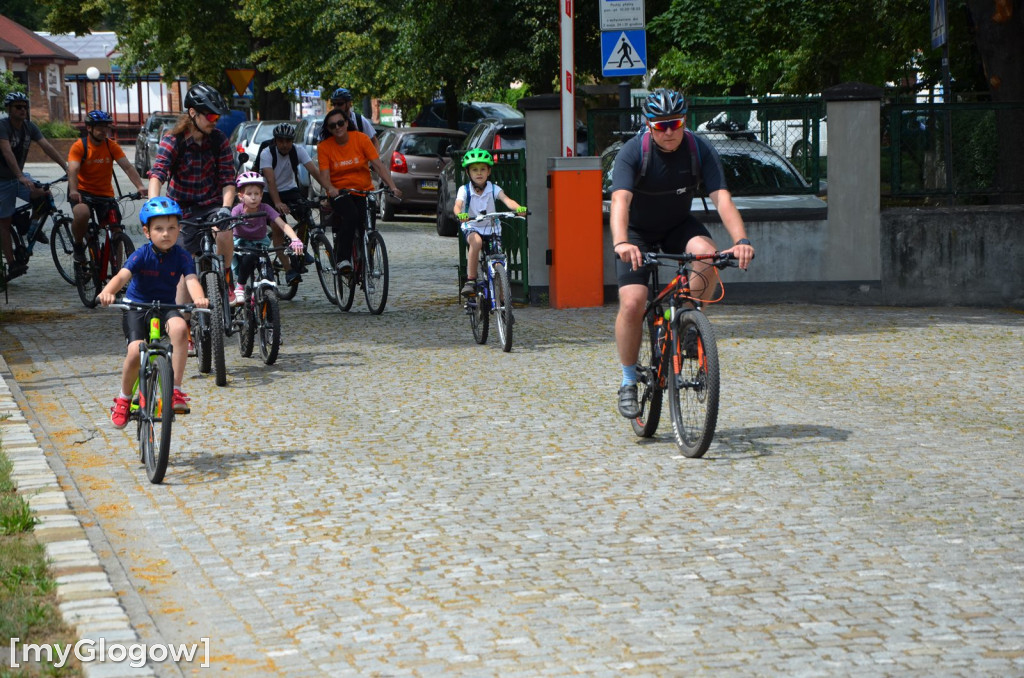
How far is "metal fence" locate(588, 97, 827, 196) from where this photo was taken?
596 inches

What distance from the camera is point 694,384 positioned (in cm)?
755

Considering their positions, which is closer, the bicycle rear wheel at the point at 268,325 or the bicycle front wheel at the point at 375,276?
the bicycle rear wheel at the point at 268,325

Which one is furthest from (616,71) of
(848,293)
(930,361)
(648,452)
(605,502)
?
(605,502)

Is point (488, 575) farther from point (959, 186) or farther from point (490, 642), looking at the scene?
point (959, 186)

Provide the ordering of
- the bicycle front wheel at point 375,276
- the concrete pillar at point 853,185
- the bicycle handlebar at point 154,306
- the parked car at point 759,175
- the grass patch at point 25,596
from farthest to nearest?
the parked car at point 759,175
the concrete pillar at point 853,185
the bicycle front wheel at point 375,276
the bicycle handlebar at point 154,306
the grass patch at point 25,596

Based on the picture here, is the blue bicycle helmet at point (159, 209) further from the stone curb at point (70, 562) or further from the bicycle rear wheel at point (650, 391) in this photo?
the bicycle rear wheel at point (650, 391)

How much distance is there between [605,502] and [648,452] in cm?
113

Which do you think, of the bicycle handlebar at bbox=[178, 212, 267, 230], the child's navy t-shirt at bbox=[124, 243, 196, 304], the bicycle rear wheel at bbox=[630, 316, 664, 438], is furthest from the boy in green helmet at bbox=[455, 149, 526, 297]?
the child's navy t-shirt at bbox=[124, 243, 196, 304]

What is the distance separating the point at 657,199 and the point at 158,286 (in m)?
2.70

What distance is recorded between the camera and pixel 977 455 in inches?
306

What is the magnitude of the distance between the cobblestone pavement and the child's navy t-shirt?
874 millimetres

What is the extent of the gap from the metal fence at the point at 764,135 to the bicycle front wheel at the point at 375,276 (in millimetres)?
2729

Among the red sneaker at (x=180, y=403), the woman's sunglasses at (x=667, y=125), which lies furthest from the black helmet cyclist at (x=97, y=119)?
the woman's sunglasses at (x=667, y=125)

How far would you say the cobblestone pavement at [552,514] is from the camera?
4965 millimetres
